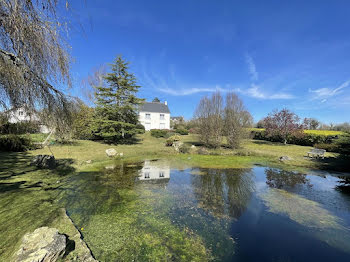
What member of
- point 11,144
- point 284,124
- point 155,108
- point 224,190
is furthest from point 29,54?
point 155,108

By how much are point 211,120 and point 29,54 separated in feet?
42.3

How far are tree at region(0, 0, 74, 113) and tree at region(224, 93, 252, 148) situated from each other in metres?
13.3

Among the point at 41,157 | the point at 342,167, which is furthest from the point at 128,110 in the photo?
the point at 342,167

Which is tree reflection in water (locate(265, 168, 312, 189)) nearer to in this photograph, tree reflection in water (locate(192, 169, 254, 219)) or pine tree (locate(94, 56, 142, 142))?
tree reflection in water (locate(192, 169, 254, 219))

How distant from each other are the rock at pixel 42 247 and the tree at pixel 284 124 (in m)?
23.0

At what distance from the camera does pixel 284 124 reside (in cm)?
1988

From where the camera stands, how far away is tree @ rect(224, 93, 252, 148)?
14.4 meters

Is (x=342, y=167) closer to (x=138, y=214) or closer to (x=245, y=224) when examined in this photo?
(x=245, y=224)

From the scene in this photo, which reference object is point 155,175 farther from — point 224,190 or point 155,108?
point 155,108

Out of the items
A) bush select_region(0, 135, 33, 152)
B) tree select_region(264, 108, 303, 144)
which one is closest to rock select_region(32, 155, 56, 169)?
bush select_region(0, 135, 33, 152)

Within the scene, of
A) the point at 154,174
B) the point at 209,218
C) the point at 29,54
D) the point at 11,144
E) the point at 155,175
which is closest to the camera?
the point at 29,54

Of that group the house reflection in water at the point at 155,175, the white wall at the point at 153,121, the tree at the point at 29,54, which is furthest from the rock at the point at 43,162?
the white wall at the point at 153,121

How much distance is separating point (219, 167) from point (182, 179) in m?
3.21

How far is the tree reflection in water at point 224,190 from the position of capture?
179 inches
